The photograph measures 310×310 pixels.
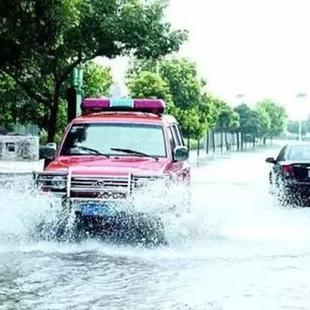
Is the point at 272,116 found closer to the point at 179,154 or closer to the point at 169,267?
the point at 179,154

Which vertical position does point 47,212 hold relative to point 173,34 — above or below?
below

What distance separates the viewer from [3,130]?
149 feet

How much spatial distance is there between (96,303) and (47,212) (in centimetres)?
367

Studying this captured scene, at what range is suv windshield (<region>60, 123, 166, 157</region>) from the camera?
12906 millimetres

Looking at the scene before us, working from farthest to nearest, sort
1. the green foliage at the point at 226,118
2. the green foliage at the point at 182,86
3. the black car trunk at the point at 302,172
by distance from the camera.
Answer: the green foliage at the point at 226,118 < the green foliage at the point at 182,86 < the black car trunk at the point at 302,172

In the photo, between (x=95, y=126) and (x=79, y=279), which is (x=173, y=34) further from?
(x=79, y=279)

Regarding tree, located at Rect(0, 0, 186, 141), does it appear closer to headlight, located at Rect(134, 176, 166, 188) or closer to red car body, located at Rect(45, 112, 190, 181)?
red car body, located at Rect(45, 112, 190, 181)

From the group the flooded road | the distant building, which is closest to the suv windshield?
the flooded road

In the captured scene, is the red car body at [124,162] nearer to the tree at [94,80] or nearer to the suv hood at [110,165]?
the suv hood at [110,165]

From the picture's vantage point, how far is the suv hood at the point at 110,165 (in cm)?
1162

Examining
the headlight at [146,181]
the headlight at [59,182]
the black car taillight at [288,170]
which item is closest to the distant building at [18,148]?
the black car taillight at [288,170]

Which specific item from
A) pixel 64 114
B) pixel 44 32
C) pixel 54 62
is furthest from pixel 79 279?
pixel 64 114

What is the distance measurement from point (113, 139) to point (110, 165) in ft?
4.06

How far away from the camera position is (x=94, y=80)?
34719 millimetres
